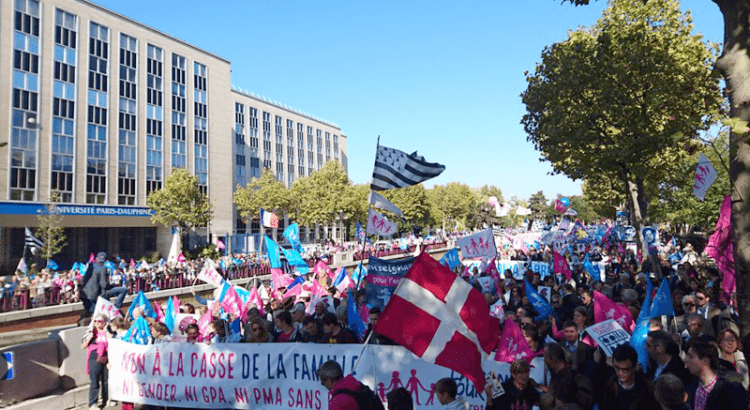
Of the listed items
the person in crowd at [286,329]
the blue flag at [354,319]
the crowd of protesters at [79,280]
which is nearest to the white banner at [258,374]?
the person in crowd at [286,329]

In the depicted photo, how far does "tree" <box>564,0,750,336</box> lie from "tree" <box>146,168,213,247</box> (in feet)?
137

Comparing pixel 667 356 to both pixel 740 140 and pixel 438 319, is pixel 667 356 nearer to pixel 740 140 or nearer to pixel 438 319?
pixel 740 140

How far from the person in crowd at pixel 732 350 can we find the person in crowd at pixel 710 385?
0.92 metres

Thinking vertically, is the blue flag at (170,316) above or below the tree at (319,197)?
below

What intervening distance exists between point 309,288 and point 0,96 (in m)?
36.1

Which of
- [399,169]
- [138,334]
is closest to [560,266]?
[399,169]

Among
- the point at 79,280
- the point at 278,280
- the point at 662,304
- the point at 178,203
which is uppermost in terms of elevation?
the point at 178,203

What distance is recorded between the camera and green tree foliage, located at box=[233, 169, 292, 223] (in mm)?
55312

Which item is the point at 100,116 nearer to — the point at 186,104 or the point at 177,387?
the point at 186,104

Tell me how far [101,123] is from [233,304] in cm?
3961

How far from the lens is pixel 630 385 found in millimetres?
4027

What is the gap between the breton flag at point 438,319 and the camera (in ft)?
15.1

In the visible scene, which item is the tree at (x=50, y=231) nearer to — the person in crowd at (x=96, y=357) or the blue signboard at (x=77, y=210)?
the blue signboard at (x=77, y=210)

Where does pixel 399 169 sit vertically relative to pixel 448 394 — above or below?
above
